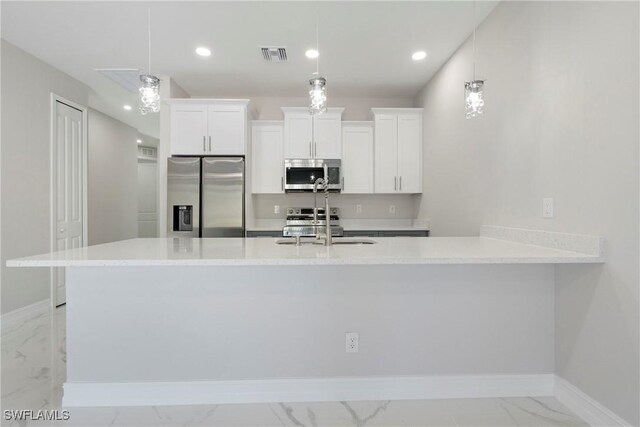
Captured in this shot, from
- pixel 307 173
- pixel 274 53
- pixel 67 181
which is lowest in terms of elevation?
pixel 67 181

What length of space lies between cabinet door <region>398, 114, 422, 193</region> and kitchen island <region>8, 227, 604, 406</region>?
7.47 feet

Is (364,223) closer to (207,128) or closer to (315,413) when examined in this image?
(207,128)

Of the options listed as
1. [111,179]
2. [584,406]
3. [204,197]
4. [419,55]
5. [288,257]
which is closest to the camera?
[288,257]

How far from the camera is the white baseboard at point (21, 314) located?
119 inches

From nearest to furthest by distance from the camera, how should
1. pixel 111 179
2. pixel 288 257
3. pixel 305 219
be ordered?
pixel 288 257 < pixel 305 219 < pixel 111 179

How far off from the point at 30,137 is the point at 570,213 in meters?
4.60

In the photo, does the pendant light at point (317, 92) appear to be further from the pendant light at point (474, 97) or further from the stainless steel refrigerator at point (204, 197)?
the stainless steel refrigerator at point (204, 197)

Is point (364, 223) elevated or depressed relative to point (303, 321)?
elevated

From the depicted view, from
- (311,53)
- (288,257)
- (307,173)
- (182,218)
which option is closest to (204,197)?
(182,218)

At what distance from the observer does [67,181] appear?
3836mm

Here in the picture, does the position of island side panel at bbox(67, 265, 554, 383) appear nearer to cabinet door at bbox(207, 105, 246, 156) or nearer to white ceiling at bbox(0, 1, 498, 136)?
white ceiling at bbox(0, 1, 498, 136)

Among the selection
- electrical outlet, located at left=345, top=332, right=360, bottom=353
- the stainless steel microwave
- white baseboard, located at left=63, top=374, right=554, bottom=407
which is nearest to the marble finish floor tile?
white baseboard, located at left=63, top=374, right=554, bottom=407

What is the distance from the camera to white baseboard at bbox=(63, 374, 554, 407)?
188cm

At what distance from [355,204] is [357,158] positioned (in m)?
0.68
